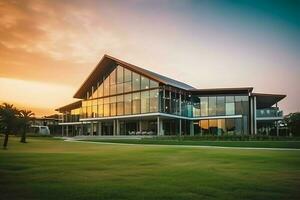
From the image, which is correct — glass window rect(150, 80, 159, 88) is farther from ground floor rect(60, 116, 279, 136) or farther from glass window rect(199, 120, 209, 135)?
glass window rect(199, 120, 209, 135)

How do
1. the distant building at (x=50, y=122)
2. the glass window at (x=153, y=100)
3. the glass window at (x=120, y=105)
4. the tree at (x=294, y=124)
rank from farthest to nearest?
the distant building at (x=50, y=122) → the glass window at (x=120, y=105) → the tree at (x=294, y=124) → the glass window at (x=153, y=100)

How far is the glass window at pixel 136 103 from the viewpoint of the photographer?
48.2 meters

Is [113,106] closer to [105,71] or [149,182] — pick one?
[105,71]

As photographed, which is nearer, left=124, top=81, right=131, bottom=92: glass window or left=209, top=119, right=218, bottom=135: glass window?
left=124, top=81, right=131, bottom=92: glass window

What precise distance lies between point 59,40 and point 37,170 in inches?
246

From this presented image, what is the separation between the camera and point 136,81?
4856 cm

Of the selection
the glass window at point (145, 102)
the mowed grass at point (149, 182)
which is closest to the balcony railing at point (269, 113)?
the glass window at point (145, 102)

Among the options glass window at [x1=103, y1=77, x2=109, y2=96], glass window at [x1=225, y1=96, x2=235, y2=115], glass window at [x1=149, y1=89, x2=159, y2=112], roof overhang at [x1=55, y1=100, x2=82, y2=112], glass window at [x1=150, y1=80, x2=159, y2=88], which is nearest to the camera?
glass window at [x1=149, y1=89, x2=159, y2=112]

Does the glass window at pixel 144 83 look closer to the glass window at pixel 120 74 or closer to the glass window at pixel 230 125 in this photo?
the glass window at pixel 120 74

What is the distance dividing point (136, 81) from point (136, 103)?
3188 millimetres

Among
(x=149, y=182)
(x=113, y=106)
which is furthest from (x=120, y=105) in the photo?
(x=149, y=182)

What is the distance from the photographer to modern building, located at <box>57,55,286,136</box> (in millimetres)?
47156

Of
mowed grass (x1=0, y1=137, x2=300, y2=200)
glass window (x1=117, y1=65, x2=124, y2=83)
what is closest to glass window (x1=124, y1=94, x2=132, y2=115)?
glass window (x1=117, y1=65, x2=124, y2=83)

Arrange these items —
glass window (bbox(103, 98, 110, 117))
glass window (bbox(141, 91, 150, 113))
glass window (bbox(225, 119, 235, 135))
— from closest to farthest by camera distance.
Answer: glass window (bbox(141, 91, 150, 113))
glass window (bbox(225, 119, 235, 135))
glass window (bbox(103, 98, 110, 117))
